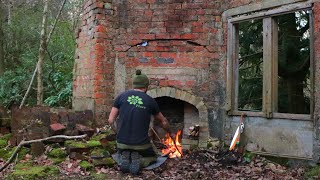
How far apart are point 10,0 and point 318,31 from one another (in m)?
15.0

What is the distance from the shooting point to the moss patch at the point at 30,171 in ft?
16.3

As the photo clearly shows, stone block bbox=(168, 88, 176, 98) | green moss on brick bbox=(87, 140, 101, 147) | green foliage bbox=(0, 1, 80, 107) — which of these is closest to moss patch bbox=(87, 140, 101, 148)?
green moss on brick bbox=(87, 140, 101, 147)

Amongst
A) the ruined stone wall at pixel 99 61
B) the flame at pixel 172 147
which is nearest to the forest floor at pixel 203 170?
the flame at pixel 172 147

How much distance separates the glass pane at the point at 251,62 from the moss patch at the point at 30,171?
5.19 metres

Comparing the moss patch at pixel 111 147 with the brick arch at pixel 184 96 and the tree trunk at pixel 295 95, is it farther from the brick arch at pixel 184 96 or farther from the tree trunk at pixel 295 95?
the tree trunk at pixel 295 95

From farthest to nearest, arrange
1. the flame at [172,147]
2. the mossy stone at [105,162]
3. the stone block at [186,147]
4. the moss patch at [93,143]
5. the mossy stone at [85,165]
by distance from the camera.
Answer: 1. the stone block at [186,147]
2. the flame at [172,147]
3. the moss patch at [93,143]
4. the mossy stone at [105,162]
5. the mossy stone at [85,165]

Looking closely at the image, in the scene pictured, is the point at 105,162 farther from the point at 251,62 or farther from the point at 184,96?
the point at 251,62

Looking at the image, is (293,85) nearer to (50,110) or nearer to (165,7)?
(165,7)

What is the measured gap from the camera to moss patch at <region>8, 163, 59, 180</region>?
196 inches

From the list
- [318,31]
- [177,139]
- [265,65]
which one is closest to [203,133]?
[177,139]

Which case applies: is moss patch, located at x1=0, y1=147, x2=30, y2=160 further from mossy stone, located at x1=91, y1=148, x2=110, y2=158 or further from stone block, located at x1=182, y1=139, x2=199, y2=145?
stone block, located at x1=182, y1=139, x2=199, y2=145

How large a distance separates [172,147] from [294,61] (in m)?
3.69

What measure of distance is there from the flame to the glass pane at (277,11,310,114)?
2.94m

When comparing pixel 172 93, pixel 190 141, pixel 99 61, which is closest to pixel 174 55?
pixel 172 93
